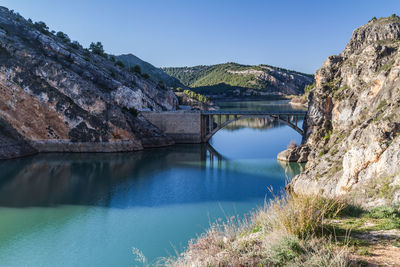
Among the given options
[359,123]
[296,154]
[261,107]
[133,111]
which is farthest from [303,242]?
[261,107]

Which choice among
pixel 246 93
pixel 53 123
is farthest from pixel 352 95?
pixel 246 93

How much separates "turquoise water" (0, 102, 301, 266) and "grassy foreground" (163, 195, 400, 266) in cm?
317

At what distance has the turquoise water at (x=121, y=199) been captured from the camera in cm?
1561

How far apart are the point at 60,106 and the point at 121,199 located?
2287 centimetres

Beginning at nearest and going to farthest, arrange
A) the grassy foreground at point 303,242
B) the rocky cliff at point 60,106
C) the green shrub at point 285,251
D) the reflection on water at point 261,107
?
the grassy foreground at point 303,242
the green shrub at point 285,251
the rocky cliff at point 60,106
the reflection on water at point 261,107

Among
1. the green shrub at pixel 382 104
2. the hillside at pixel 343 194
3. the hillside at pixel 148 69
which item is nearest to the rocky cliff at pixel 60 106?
the hillside at pixel 343 194

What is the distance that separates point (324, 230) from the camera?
6.06 meters

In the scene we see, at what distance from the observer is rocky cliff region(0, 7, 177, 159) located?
40.9 metres

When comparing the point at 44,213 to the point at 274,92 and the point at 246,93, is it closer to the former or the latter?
the point at 246,93

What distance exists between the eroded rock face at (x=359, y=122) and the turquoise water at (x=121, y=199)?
186 inches

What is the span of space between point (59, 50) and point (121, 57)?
96564mm

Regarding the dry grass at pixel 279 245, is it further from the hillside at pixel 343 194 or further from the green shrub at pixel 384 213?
the green shrub at pixel 384 213

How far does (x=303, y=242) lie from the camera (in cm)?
548

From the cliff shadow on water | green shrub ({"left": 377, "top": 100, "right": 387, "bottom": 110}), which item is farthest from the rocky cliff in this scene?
green shrub ({"left": 377, "top": 100, "right": 387, "bottom": 110})
